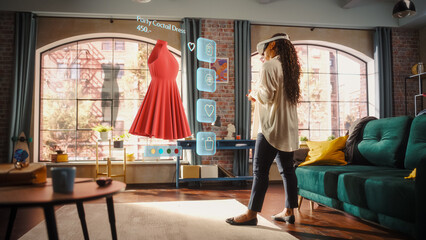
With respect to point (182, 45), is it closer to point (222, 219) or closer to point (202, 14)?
point (202, 14)

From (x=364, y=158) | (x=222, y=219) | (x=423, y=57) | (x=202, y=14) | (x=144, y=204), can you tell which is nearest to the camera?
(x=222, y=219)

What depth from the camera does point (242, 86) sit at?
5047 mm

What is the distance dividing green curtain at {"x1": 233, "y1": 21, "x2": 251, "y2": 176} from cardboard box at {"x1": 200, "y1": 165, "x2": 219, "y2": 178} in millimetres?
461

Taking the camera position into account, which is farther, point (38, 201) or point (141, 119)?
point (141, 119)

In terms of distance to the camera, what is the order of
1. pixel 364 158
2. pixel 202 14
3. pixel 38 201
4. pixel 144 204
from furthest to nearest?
pixel 202 14 < pixel 144 204 < pixel 364 158 < pixel 38 201

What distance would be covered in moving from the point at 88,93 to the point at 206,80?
307cm

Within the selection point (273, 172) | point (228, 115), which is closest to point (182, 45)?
point (228, 115)

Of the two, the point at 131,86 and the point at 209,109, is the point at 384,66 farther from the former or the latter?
the point at 131,86

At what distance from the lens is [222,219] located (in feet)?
8.19

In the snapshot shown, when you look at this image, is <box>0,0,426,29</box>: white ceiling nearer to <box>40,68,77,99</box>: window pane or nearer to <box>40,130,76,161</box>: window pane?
<box>40,68,77,99</box>: window pane

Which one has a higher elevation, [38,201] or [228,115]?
[228,115]

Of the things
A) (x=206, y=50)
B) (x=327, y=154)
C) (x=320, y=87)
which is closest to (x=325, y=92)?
(x=320, y=87)

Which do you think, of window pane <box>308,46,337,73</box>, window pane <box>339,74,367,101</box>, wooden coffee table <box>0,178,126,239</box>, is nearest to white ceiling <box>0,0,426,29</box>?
window pane <box>339,74,367,101</box>

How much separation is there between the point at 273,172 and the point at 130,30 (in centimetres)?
329
